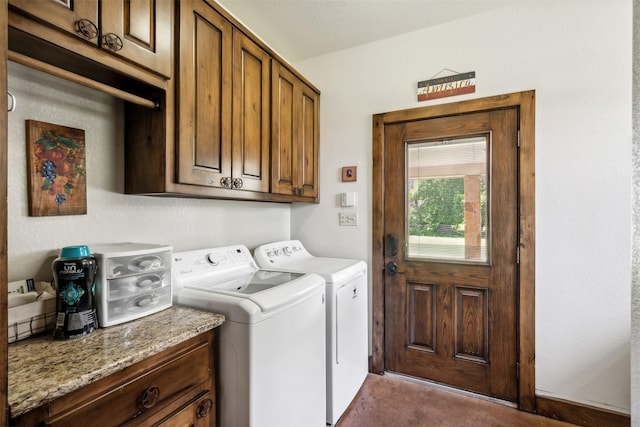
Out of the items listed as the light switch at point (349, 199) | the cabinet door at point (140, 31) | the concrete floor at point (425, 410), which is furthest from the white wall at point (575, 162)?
the cabinet door at point (140, 31)

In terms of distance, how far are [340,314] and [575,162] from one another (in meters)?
1.69

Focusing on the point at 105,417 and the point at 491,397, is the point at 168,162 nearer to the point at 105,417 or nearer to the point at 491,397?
the point at 105,417

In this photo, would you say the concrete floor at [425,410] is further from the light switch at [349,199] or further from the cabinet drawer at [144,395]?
the light switch at [349,199]

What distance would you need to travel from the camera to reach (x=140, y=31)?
1126 millimetres

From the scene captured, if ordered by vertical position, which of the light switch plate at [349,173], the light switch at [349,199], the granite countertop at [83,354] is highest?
the light switch plate at [349,173]

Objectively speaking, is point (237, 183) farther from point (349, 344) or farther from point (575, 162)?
point (575, 162)

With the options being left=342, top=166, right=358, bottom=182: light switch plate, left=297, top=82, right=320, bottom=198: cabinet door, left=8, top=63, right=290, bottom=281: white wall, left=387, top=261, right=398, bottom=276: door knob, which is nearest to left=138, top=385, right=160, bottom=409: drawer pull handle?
left=8, top=63, right=290, bottom=281: white wall

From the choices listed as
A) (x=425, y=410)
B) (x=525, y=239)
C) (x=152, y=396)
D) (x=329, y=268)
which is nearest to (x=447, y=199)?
(x=525, y=239)

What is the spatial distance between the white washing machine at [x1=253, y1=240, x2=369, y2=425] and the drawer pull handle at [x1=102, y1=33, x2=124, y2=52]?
1.35 metres

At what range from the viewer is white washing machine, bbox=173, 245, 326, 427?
44.5 inches

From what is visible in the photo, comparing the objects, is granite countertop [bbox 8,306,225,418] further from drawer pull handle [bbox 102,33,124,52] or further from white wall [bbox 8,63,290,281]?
drawer pull handle [bbox 102,33,124,52]

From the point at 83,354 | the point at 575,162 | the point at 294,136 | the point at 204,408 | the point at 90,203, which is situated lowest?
the point at 204,408

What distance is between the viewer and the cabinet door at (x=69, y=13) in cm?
83

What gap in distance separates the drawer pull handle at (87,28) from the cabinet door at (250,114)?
686 mm
